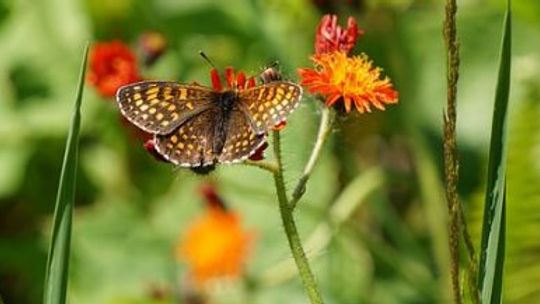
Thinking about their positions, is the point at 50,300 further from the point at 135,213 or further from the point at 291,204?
the point at 135,213

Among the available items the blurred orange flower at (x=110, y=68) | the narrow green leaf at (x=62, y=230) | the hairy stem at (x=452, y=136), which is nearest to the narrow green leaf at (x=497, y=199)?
the hairy stem at (x=452, y=136)

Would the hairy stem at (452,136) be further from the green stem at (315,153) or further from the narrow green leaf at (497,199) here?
the green stem at (315,153)

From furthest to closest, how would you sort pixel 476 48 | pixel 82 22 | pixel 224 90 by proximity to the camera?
pixel 82 22 → pixel 476 48 → pixel 224 90

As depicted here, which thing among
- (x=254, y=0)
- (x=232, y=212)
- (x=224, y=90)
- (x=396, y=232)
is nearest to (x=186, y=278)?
(x=232, y=212)

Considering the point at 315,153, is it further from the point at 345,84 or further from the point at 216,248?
the point at 216,248

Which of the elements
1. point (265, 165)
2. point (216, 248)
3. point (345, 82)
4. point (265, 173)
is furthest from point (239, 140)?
point (265, 173)
